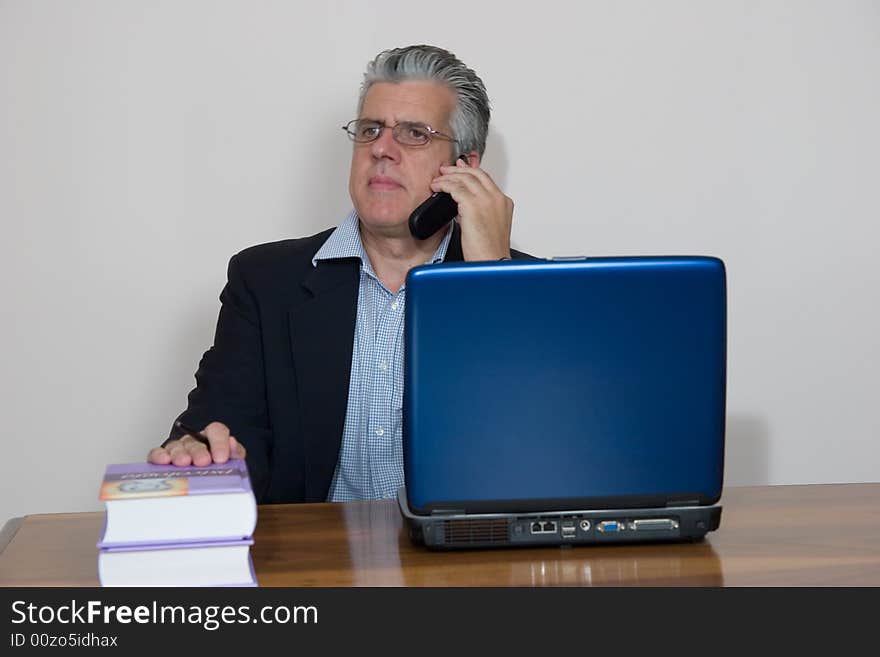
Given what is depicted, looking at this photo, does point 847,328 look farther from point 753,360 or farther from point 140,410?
point 140,410

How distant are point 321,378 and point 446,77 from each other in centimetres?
69

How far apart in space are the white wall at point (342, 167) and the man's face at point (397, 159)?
0.46 m

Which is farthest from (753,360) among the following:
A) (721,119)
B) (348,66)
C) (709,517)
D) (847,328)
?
(709,517)

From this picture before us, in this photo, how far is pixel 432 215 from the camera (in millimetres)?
2236

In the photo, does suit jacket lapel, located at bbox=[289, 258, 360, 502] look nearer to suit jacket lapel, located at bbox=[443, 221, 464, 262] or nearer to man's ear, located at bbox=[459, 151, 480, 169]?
suit jacket lapel, located at bbox=[443, 221, 464, 262]

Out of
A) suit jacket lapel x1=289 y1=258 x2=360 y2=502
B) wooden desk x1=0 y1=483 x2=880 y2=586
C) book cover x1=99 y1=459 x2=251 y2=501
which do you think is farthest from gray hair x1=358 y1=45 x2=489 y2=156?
book cover x1=99 y1=459 x2=251 y2=501

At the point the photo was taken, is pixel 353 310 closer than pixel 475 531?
No

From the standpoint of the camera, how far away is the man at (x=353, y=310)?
85.1 inches
